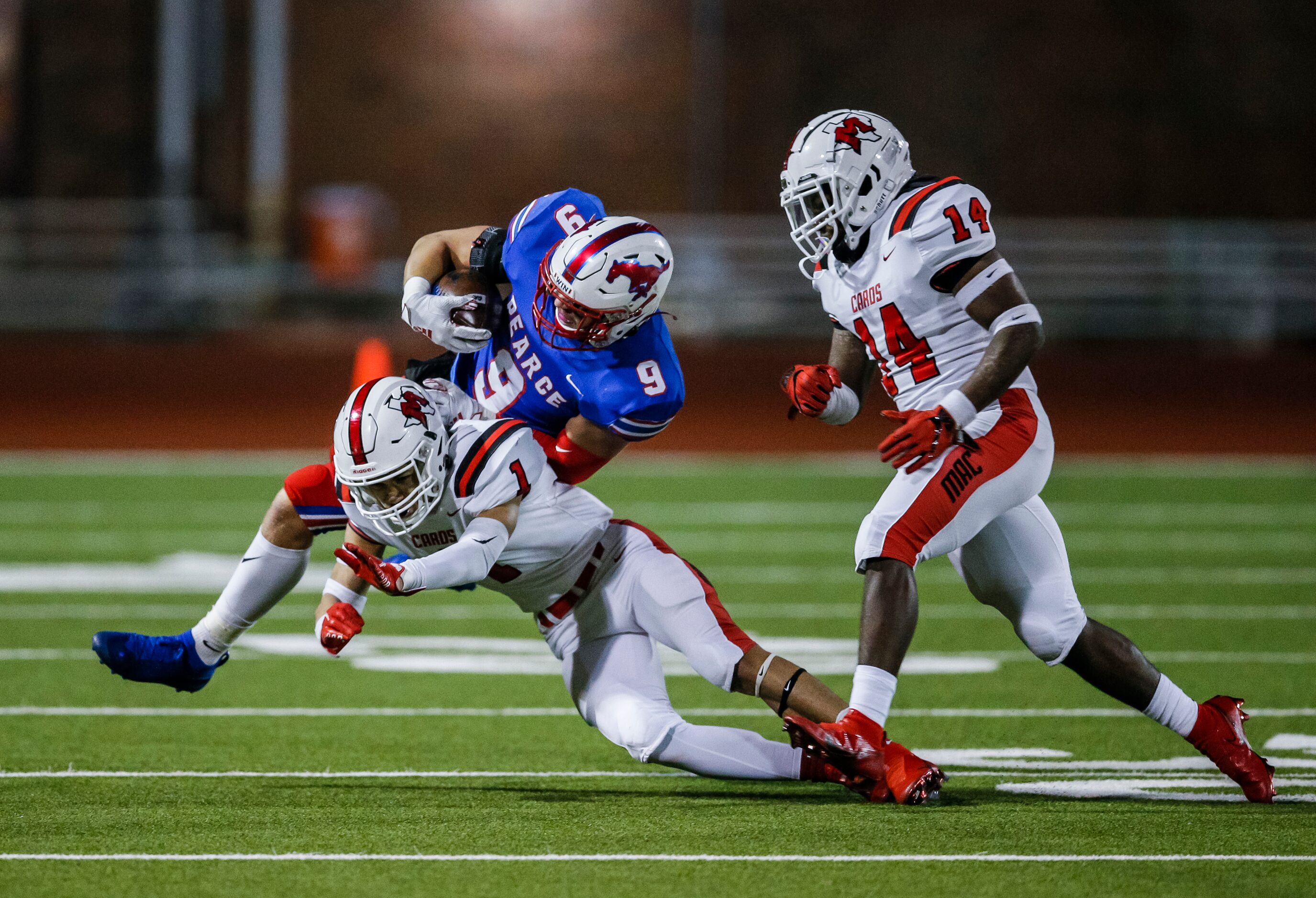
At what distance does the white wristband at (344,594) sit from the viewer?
13.2ft

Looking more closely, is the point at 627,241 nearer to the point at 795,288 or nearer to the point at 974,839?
the point at 974,839

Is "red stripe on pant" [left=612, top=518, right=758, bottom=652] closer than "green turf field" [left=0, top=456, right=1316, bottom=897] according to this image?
No

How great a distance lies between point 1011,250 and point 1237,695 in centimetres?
1313

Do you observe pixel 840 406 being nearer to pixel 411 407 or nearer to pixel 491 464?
pixel 491 464

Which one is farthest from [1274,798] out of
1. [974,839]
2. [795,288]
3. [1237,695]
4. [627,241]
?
[795,288]

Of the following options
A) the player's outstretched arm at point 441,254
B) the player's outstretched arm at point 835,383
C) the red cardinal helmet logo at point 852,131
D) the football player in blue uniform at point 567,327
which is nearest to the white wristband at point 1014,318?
the player's outstretched arm at point 835,383

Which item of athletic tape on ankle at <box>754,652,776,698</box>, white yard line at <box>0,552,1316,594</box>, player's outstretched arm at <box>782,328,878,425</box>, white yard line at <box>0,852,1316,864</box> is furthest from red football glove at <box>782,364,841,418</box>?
white yard line at <box>0,552,1316,594</box>

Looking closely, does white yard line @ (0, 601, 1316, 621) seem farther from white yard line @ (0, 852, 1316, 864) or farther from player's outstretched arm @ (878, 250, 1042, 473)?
white yard line @ (0, 852, 1316, 864)

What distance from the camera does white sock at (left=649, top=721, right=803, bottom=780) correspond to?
405cm

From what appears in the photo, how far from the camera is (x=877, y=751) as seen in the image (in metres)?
3.84

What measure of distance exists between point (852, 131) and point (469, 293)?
1143 mm

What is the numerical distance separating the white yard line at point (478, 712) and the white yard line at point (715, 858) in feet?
5.04

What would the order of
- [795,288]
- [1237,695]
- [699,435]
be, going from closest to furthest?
[1237,695], [699,435], [795,288]

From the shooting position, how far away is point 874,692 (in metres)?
3.89
